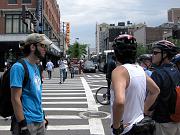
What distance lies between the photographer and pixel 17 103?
434 centimetres

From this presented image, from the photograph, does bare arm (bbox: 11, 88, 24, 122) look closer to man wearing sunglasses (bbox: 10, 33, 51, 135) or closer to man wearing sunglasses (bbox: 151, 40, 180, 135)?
man wearing sunglasses (bbox: 10, 33, 51, 135)

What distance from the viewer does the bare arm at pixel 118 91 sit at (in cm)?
346

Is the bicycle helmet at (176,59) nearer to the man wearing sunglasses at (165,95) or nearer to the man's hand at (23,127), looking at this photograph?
the man wearing sunglasses at (165,95)

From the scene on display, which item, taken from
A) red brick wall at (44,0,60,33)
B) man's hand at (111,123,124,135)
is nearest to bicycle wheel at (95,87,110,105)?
man's hand at (111,123,124,135)

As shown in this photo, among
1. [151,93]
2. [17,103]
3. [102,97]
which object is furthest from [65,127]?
[151,93]

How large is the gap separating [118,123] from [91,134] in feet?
19.2

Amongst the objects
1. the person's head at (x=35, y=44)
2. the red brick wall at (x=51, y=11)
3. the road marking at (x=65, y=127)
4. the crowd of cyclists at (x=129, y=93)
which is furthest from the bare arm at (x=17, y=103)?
the red brick wall at (x=51, y=11)

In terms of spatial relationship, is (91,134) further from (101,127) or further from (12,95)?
(12,95)

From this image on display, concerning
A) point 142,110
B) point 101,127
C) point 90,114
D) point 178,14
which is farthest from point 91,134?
point 178,14

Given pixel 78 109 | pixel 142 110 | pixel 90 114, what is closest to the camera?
pixel 142 110

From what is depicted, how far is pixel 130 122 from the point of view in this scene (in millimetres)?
3701

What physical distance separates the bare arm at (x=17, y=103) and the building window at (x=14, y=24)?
51592mm

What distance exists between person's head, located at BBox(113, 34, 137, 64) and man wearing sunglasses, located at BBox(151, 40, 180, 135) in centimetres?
89

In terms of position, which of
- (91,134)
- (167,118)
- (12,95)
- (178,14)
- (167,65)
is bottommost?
(91,134)
